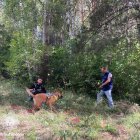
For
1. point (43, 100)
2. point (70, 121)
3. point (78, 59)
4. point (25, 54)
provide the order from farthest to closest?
point (25, 54) < point (78, 59) < point (43, 100) < point (70, 121)

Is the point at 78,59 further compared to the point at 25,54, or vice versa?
the point at 25,54

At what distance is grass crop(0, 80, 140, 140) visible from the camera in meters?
10.7

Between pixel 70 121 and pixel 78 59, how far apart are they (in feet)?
24.3

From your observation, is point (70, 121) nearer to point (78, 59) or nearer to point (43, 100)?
point (43, 100)

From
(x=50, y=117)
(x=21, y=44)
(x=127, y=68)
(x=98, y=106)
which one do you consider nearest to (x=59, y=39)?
(x=21, y=44)

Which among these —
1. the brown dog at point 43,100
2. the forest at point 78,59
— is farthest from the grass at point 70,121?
the brown dog at point 43,100

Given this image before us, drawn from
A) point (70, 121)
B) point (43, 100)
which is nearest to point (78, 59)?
point (43, 100)

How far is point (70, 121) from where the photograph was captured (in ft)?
40.6

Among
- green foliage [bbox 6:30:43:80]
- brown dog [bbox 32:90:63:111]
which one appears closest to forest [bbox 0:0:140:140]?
green foliage [bbox 6:30:43:80]

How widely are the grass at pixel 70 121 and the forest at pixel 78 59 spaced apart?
1.3 inches

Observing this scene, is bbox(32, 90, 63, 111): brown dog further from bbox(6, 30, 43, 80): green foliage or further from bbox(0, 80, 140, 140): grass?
bbox(6, 30, 43, 80): green foliage

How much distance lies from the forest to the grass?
0.11ft

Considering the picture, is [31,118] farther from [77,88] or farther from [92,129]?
[77,88]

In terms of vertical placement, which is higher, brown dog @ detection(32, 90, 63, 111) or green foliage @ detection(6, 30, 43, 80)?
green foliage @ detection(6, 30, 43, 80)
